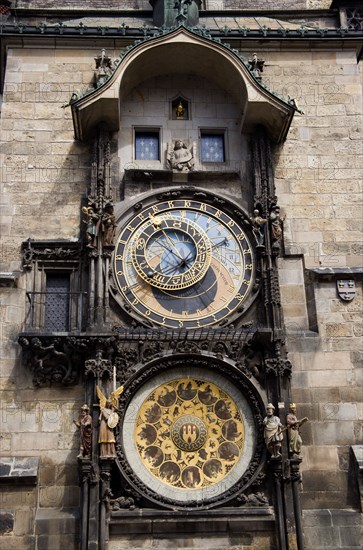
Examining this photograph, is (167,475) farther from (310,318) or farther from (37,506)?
(310,318)

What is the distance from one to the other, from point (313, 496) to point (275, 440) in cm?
96

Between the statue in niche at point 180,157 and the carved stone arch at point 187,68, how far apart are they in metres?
0.94

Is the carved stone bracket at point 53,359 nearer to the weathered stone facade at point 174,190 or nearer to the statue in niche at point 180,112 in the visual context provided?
the weathered stone facade at point 174,190

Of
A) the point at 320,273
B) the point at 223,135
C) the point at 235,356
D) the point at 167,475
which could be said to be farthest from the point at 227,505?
the point at 223,135

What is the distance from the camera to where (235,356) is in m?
12.6

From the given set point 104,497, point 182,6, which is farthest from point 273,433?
point 182,6

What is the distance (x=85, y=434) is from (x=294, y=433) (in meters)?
2.74

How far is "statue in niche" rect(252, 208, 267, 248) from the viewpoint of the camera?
43.9 ft

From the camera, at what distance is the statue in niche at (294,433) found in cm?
1188

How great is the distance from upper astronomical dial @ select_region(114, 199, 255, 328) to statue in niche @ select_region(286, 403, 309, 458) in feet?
6.02

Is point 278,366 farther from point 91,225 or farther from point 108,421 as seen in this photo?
point 91,225

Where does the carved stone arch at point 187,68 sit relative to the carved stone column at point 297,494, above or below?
above

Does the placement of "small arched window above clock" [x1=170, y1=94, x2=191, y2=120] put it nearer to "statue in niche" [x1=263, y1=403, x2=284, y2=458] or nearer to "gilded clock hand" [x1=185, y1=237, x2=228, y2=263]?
"gilded clock hand" [x1=185, y1=237, x2=228, y2=263]

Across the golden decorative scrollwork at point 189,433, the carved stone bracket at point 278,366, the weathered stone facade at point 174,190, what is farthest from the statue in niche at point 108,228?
the carved stone bracket at point 278,366
